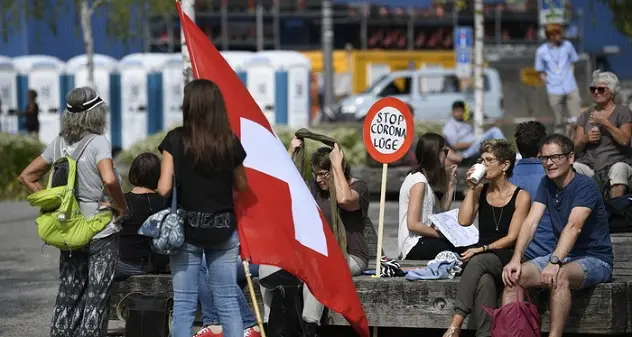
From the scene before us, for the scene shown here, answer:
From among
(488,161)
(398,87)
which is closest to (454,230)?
(488,161)

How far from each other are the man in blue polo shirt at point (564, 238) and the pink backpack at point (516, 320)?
0.36ft

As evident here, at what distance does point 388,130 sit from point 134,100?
77.4 ft

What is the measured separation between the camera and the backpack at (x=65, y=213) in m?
7.26

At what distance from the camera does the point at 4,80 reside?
30.7 m

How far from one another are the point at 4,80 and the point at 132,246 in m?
23.1

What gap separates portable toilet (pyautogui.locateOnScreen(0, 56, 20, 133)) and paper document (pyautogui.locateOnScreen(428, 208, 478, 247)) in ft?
76.6

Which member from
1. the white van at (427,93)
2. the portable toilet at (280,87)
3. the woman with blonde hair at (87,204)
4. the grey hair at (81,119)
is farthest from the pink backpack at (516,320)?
the white van at (427,93)

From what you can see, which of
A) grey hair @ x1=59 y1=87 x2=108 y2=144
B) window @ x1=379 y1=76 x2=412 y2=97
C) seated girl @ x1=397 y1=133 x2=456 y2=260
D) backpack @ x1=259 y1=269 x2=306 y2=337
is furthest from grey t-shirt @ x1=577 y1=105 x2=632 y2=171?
window @ x1=379 y1=76 x2=412 y2=97

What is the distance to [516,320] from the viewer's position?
7453 millimetres

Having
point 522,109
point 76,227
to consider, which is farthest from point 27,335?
point 522,109

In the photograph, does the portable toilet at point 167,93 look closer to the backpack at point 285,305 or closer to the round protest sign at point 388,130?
the round protest sign at point 388,130

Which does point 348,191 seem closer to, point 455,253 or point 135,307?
point 455,253

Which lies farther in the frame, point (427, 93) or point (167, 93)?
point (427, 93)

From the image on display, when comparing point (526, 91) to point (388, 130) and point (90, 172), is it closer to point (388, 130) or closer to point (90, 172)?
point (388, 130)
